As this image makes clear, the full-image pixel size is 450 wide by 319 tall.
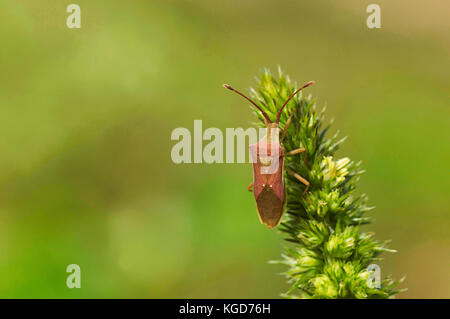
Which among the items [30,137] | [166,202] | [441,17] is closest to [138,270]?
[166,202]

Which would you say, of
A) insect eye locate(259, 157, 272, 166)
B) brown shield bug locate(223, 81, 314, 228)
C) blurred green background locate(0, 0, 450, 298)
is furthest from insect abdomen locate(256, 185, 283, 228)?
blurred green background locate(0, 0, 450, 298)

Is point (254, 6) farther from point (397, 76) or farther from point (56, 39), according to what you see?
point (56, 39)

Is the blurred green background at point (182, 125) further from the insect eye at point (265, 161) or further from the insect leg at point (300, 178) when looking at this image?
the insect leg at point (300, 178)

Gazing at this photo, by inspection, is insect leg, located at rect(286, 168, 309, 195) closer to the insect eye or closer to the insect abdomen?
the insect abdomen

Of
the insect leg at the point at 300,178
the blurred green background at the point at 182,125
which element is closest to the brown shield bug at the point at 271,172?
the insect leg at the point at 300,178

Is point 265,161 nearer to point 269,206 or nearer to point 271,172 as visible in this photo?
point 271,172
